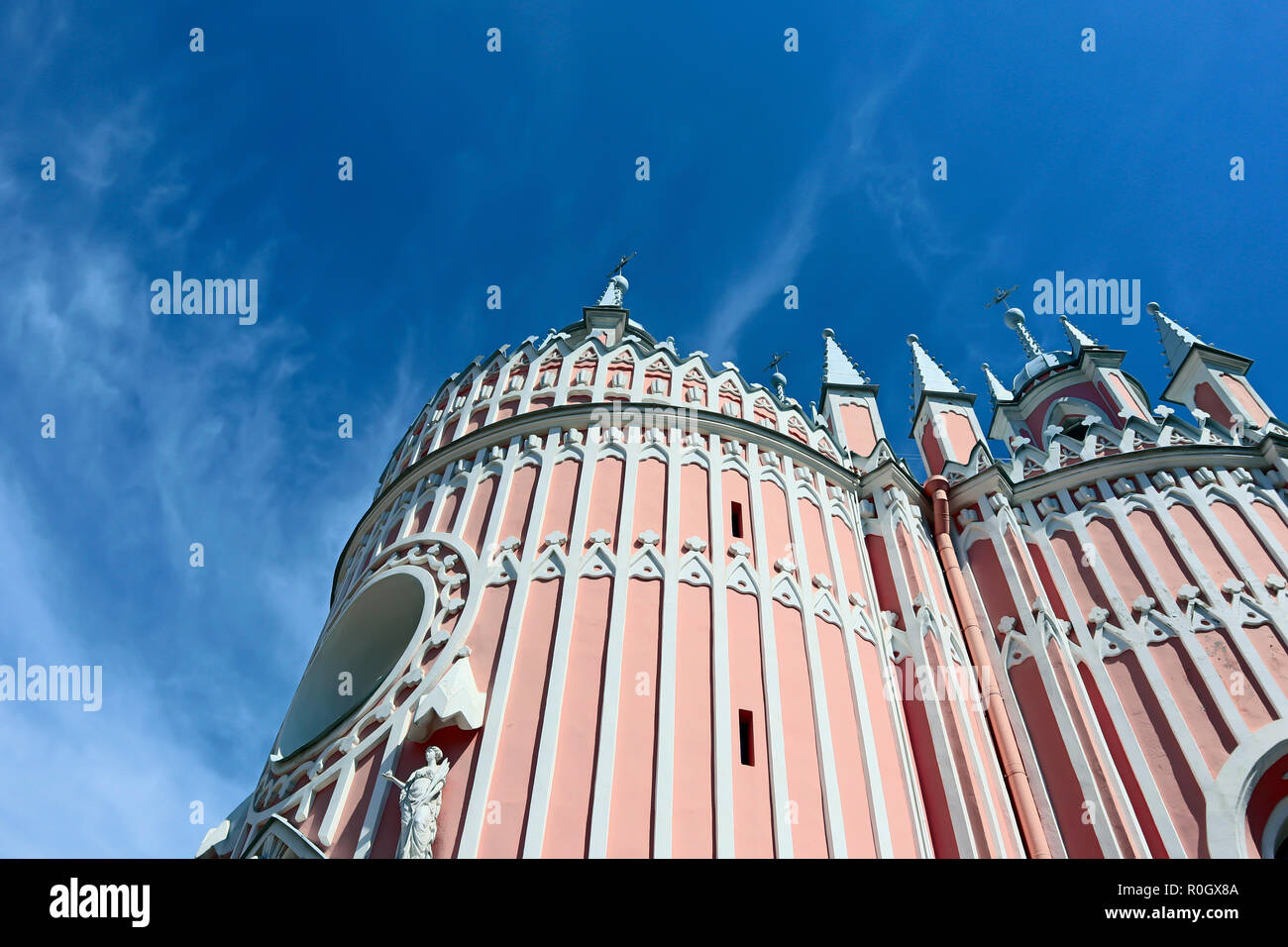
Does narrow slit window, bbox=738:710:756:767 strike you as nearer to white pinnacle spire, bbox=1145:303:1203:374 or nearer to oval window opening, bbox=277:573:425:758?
oval window opening, bbox=277:573:425:758

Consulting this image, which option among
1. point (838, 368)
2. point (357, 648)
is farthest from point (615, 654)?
point (838, 368)

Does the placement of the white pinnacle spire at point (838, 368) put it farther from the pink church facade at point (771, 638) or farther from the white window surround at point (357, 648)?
the white window surround at point (357, 648)

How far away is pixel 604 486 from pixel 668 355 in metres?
3.64

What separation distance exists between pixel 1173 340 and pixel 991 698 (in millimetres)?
11570

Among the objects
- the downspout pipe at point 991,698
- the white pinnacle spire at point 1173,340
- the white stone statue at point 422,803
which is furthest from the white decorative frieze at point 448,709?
the white pinnacle spire at point 1173,340

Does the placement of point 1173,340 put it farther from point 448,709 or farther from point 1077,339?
point 448,709

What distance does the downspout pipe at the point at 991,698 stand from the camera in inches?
403

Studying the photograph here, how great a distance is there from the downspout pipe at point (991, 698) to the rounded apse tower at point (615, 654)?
0.87 ft

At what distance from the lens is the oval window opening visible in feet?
39.7

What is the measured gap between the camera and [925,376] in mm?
18609

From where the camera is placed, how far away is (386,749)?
9477 mm
